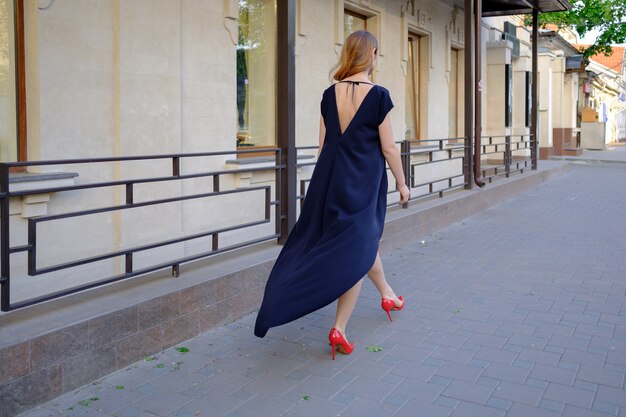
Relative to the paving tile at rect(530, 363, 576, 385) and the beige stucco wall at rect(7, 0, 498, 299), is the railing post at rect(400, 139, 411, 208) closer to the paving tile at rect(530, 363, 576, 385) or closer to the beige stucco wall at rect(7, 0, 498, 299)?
the beige stucco wall at rect(7, 0, 498, 299)

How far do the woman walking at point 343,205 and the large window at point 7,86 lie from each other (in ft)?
9.14

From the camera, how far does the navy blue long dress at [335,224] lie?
13.6ft

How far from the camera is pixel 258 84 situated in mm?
8992

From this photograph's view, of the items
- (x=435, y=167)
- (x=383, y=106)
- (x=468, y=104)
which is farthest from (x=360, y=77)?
(x=435, y=167)

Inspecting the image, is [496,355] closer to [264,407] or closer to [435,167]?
[264,407]

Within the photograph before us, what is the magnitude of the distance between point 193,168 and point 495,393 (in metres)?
4.44

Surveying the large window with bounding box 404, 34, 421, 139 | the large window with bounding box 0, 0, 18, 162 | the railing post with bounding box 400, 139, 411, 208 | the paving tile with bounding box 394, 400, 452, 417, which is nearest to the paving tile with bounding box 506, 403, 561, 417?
the paving tile with bounding box 394, 400, 452, 417

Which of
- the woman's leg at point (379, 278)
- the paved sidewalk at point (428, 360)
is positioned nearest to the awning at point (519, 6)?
the paved sidewalk at point (428, 360)

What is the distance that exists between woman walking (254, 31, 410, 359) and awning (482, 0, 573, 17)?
1116cm

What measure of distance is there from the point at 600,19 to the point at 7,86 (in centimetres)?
2147

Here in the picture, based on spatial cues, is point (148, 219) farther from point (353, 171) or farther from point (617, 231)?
point (617, 231)

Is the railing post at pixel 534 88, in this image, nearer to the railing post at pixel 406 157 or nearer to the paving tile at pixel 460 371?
the railing post at pixel 406 157

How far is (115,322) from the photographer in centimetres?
409

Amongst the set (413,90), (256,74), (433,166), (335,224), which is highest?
(413,90)
